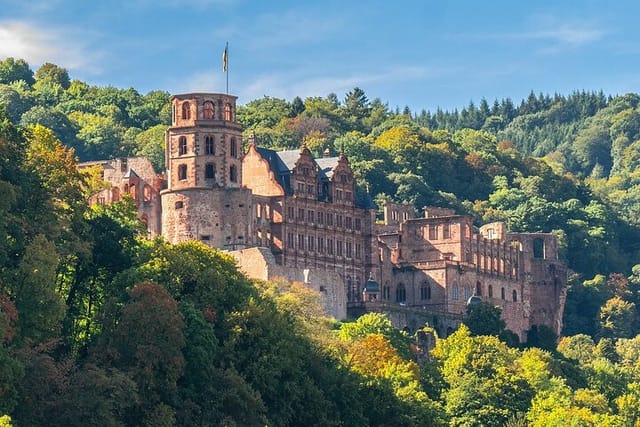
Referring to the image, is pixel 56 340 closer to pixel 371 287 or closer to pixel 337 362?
pixel 337 362

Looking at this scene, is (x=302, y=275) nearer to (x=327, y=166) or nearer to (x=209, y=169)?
(x=209, y=169)

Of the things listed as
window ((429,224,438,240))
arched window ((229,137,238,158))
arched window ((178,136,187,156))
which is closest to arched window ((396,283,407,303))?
window ((429,224,438,240))

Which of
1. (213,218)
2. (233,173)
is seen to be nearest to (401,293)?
(233,173)

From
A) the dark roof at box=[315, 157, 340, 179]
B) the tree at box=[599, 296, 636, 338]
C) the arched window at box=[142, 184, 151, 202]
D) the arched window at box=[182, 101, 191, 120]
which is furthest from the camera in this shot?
the tree at box=[599, 296, 636, 338]

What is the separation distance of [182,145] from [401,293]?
21500 millimetres

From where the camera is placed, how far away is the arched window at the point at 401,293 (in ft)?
537

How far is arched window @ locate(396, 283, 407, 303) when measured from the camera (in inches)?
6447

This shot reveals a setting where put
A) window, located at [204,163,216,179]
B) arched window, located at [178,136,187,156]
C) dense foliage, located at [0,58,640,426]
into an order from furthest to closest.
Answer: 1. arched window, located at [178,136,187,156]
2. window, located at [204,163,216,179]
3. dense foliage, located at [0,58,640,426]

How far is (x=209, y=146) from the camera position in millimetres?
150000

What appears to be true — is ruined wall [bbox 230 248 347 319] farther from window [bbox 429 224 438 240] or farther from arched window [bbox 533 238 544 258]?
arched window [bbox 533 238 544 258]

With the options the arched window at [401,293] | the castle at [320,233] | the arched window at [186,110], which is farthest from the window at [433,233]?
the arched window at [186,110]

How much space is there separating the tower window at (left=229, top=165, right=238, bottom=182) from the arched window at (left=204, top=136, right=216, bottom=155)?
148 centimetres

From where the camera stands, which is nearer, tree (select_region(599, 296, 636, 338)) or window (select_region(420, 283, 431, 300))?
window (select_region(420, 283, 431, 300))

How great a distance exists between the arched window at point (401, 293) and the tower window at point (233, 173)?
18.6m
